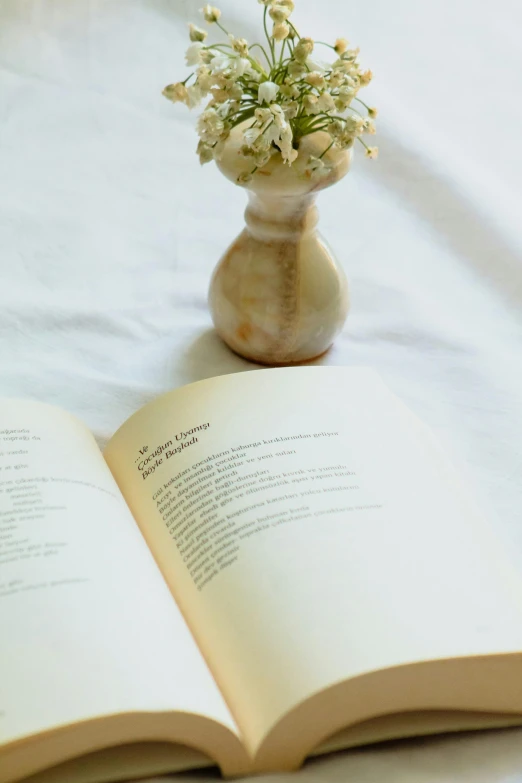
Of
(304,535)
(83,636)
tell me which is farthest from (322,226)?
(83,636)

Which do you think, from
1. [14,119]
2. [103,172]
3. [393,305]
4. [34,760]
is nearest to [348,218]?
[393,305]

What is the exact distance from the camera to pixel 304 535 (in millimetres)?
524

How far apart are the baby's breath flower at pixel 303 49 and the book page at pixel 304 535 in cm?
24

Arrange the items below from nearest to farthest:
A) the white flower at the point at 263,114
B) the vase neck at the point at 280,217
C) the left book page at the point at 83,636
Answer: the left book page at the point at 83,636 → the white flower at the point at 263,114 → the vase neck at the point at 280,217

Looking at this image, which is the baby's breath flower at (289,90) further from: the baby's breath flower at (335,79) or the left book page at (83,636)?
the left book page at (83,636)

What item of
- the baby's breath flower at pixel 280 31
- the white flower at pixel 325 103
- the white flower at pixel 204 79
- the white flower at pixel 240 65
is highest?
the baby's breath flower at pixel 280 31

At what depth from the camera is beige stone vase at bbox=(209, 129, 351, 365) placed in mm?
710

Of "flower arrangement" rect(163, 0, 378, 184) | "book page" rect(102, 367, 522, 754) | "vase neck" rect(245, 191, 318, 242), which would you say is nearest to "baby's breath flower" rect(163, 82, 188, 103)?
"flower arrangement" rect(163, 0, 378, 184)

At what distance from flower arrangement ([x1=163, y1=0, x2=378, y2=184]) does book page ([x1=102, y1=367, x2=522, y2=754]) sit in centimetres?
18

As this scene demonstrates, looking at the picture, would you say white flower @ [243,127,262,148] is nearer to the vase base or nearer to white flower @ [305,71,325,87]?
white flower @ [305,71,325,87]

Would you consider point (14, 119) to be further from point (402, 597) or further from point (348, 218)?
point (402, 597)

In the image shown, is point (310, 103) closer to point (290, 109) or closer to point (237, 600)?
point (290, 109)

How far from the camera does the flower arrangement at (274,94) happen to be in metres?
0.60

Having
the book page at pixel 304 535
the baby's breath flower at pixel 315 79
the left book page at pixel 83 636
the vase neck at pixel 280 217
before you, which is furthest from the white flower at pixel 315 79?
the left book page at pixel 83 636
